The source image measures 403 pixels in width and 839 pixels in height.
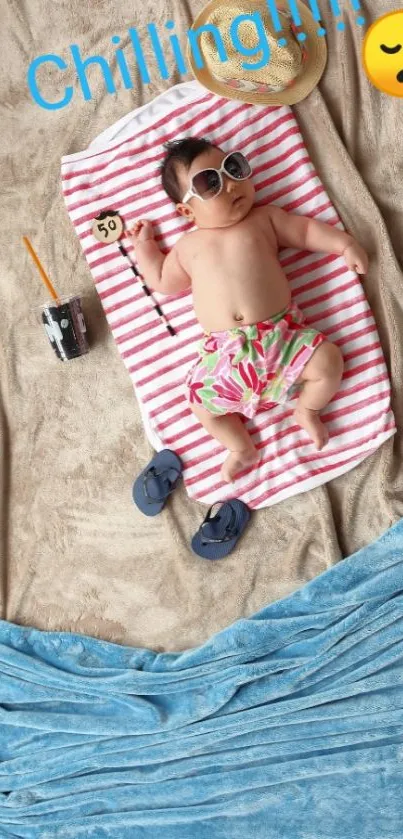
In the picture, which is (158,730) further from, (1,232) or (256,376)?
(1,232)

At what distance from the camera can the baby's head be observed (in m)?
1.60

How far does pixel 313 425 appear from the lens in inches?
67.1

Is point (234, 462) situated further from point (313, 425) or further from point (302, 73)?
point (302, 73)

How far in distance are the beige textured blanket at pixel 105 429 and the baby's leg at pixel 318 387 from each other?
138mm

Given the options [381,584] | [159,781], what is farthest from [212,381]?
[159,781]

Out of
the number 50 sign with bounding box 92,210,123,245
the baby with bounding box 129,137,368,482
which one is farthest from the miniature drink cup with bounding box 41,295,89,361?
the baby with bounding box 129,137,368,482

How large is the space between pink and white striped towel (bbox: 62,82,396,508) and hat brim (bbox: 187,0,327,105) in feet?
0.08

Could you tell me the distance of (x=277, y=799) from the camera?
1.72m

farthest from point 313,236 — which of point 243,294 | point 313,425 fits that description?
point 313,425

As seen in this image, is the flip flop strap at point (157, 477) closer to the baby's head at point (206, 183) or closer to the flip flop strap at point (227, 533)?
the flip flop strap at point (227, 533)

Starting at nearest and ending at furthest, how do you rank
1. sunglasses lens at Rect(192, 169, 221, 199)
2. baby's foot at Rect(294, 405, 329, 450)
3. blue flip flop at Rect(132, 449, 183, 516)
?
sunglasses lens at Rect(192, 169, 221, 199), baby's foot at Rect(294, 405, 329, 450), blue flip flop at Rect(132, 449, 183, 516)

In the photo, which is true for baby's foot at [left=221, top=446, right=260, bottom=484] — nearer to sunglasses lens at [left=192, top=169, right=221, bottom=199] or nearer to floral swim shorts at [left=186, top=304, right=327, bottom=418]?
floral swim shorts at [left=186, top=304, right=327, bottom=418]

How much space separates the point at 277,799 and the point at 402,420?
0.90 meters

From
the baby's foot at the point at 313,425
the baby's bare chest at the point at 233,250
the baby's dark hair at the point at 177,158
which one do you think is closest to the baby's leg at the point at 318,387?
the baby's foot at the point at 313,425
